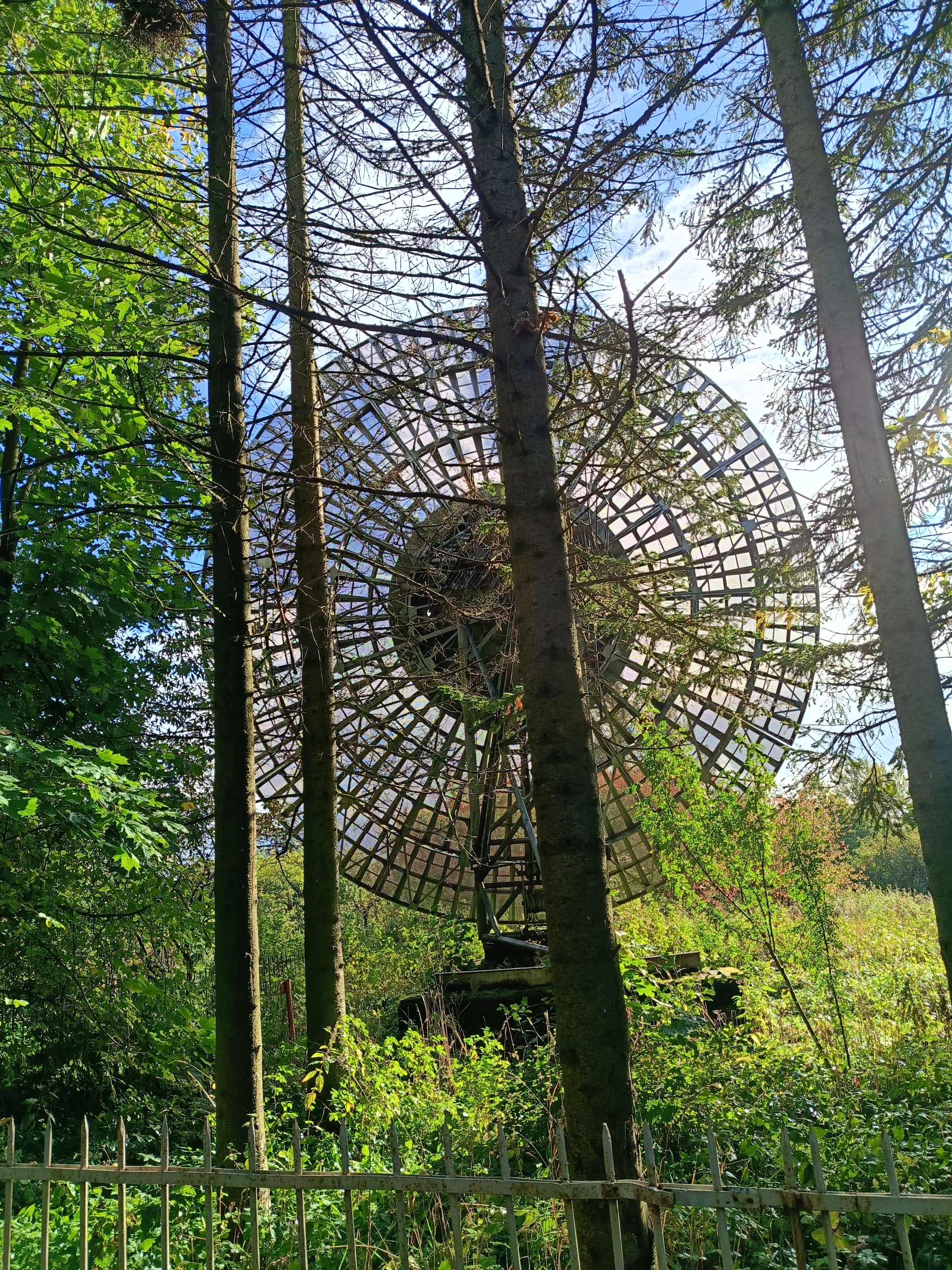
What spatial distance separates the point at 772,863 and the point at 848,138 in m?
5.11

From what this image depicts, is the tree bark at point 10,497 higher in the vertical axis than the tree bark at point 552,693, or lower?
higher

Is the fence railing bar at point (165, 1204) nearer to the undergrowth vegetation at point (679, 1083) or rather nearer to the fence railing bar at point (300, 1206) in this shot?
the undergrowth vegetation at point (679, 1083)

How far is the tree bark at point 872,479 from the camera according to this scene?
482cm

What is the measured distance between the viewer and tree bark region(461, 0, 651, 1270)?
2.81 m

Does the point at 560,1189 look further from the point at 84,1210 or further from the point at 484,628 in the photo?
the point at 484,628

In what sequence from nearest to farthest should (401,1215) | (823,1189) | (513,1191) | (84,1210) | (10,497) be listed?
(823,1189), (513,1191), (401,1215), (84,1210), (10,497)

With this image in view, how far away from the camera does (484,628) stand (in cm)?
1384

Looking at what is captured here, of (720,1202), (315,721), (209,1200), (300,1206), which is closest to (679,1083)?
(300,1206)

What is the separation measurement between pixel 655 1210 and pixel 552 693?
1.57 m

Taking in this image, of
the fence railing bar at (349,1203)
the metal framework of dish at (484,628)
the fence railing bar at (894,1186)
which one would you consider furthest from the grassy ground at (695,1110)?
the metal framework of dish at (484,628)

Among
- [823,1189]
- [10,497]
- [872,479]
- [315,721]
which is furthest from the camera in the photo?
[315,721]

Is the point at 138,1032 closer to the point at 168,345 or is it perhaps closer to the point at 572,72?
the point at 168,345

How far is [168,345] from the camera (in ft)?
24.5

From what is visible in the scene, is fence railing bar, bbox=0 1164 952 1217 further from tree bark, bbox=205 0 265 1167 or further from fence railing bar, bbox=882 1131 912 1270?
tree bark, bbox=205 0 265 1167
